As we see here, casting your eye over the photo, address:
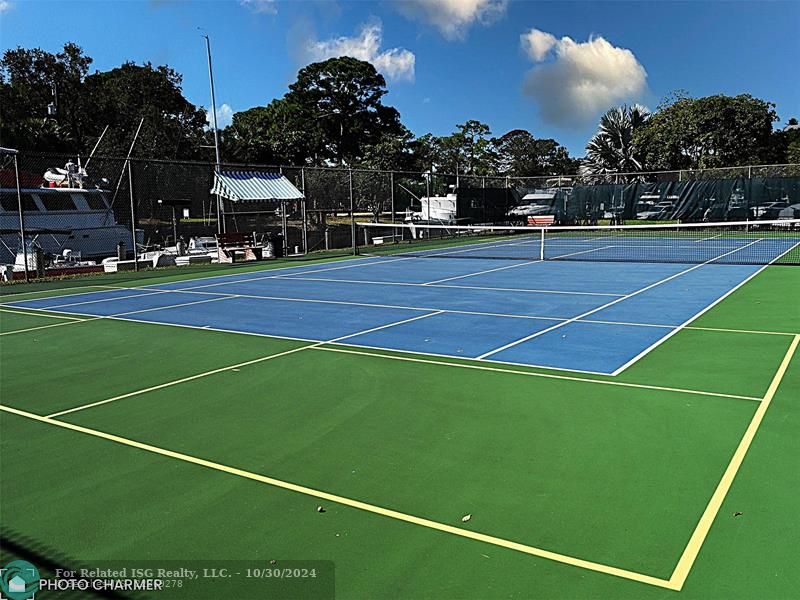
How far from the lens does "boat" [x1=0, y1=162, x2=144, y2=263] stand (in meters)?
20.1

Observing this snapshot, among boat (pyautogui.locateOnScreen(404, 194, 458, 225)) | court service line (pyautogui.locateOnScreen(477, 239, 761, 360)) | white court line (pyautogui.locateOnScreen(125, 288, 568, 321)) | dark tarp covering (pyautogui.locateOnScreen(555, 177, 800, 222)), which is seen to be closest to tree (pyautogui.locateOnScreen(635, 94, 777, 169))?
dark tarp covering (pyautogui.locateOnScreen(555, 177, 800, 222))

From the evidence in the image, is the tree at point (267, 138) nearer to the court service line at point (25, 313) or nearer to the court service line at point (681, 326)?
the court service line at point (25, 313)

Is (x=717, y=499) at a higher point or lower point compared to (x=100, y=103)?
lower

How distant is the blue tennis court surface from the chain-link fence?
5.93 m

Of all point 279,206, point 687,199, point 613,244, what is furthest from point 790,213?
point 279,206

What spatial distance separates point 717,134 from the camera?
158 ft

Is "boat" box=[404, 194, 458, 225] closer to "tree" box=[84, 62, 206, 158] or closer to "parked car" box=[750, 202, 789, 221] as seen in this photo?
"parked car" box=[750, 202, 789, 221]

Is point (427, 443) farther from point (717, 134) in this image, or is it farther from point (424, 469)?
point (717, 134)

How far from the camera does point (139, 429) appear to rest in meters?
5.70

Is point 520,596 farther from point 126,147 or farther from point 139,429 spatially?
point 126,147

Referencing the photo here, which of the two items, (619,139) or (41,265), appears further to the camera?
(619,139)

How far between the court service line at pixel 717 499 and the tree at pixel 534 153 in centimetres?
9188

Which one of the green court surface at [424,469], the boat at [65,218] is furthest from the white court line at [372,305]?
the boat at [65,218]

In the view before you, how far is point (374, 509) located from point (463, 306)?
759cm
